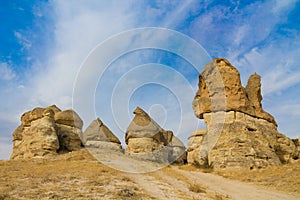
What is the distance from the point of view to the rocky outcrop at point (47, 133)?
2112 centimetres

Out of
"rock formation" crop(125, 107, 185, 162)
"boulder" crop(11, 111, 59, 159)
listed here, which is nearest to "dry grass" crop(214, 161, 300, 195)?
"rock formation" crop(125, 107, 185, 162)

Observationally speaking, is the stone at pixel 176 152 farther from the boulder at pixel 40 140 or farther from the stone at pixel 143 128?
the boulder at pixel 40 140

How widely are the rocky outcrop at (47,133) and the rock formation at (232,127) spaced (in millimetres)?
11494

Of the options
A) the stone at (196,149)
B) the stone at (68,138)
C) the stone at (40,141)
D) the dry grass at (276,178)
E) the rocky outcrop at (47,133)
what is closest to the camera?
the dry grass at (276,178)

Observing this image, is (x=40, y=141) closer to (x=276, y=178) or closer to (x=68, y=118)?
(x=68, y=118)

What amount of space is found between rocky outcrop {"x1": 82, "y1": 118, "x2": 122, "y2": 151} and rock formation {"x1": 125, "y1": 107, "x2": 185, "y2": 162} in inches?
73.0

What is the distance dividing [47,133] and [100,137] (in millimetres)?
8836

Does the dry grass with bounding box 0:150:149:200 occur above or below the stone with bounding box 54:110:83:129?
below

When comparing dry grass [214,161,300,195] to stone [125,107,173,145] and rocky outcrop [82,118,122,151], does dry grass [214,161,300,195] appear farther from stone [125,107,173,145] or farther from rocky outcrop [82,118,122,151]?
rocky outcrop [82,118,122,151]

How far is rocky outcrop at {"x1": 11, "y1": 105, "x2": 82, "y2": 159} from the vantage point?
21125mm

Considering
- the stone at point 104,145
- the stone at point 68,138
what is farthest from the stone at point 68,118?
the stone at point 104,145

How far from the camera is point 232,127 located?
61.3 ft

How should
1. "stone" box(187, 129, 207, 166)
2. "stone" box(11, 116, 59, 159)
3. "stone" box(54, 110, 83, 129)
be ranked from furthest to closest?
"stone" box(54, 110, 83, 129)
"stone" box(11, 116, 59, 159)
"stone" box(187, 129, 207, 166)

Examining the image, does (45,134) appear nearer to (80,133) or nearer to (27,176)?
(80,133)
